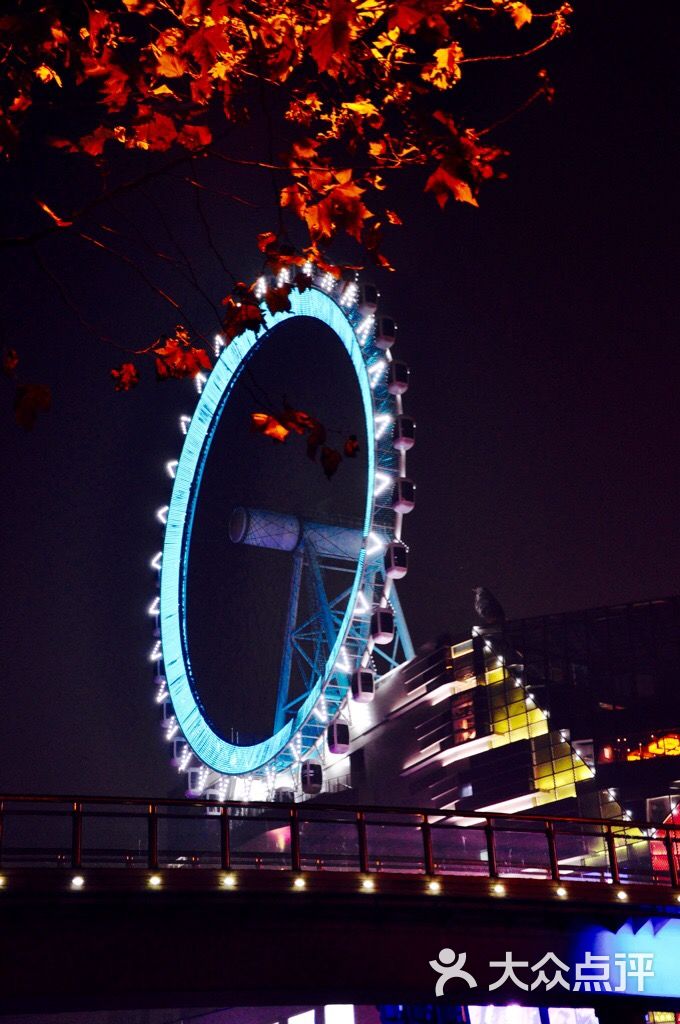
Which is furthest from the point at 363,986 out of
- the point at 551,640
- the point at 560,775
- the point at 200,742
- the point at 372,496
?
the point at 551,640

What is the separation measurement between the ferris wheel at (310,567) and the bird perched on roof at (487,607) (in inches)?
1515

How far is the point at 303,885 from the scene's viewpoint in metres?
21.5

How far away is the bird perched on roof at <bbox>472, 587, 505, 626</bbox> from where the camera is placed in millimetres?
96688

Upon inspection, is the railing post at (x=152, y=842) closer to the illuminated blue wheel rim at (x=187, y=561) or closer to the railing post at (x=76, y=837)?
the railing post at (x=76, y=837)

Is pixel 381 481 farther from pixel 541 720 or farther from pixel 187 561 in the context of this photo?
pixel 541 720

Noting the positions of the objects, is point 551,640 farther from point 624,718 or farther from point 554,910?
point 554,910

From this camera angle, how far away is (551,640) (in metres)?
90.2

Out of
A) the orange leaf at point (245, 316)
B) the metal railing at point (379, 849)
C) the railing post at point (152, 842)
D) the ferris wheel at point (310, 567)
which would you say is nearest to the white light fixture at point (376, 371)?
the ferris wheel at point (310, 567)

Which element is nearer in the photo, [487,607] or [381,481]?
[381,481]

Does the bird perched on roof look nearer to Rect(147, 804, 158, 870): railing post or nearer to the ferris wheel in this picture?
the ferris wheel

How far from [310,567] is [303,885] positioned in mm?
30902

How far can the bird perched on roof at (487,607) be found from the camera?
96688mm

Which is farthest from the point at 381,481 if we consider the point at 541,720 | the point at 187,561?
the point at 541,720

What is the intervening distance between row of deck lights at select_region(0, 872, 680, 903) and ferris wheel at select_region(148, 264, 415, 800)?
72.9 ft
